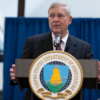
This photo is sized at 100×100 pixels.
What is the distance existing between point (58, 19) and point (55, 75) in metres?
0.66

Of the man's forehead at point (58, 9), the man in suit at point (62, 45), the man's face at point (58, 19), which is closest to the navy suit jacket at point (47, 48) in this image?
the man in suit at point (62, 45)

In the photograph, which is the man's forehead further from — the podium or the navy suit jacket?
the podium

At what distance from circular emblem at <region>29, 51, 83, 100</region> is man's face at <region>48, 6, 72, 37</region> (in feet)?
1.81

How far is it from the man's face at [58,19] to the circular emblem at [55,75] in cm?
55

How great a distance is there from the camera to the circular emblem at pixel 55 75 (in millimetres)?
1220

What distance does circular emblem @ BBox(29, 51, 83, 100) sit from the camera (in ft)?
4.00

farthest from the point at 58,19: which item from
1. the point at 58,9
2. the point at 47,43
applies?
the point at 47,43

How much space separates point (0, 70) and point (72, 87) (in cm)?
341

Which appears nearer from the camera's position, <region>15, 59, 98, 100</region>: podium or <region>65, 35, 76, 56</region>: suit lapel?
<region>15, 59, 98, 100</region>: podium

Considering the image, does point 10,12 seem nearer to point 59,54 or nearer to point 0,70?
point 0,70

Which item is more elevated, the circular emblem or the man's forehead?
the man's forehead

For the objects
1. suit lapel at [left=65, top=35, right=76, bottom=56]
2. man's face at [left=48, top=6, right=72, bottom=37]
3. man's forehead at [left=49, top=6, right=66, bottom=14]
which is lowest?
suit lapel at [left=65, top=35, right=76, bottom=56]

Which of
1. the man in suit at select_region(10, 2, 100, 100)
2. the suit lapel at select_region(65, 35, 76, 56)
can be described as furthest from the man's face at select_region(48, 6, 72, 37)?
the suit lapel at select_region(65, 35, 76, 56)

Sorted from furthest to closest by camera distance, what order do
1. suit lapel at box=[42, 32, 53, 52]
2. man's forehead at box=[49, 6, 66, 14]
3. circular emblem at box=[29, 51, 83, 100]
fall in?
suit lapel at box=[42, 32, 53, 52], man's forehead at box=[49, 6, 66, 14], circular emblem at box=[29, 51, 83, 100]
